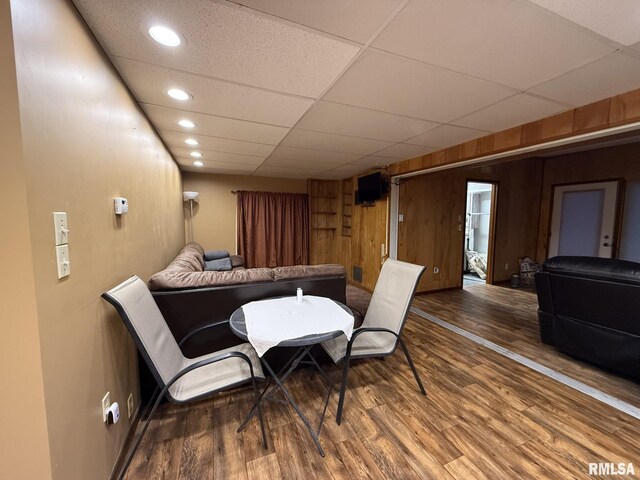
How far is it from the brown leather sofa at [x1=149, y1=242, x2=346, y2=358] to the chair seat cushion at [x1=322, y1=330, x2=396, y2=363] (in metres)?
0.55

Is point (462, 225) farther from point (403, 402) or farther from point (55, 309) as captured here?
point (55, 309)

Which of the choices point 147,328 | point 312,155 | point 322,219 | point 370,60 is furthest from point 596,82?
point 322,219

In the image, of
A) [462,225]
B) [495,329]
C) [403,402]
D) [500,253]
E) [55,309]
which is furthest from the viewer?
[500,253]

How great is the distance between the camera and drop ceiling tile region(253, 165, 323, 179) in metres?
4.62

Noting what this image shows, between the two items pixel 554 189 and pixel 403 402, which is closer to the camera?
pixel 403 402

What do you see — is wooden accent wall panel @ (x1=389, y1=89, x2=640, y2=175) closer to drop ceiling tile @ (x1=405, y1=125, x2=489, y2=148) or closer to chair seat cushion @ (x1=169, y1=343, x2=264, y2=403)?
drop ceiling tile @ (x1=405, y1=125, x2=489, y2=148)

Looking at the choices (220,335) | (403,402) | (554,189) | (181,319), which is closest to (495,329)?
(403,402)

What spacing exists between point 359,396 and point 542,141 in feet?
8.88

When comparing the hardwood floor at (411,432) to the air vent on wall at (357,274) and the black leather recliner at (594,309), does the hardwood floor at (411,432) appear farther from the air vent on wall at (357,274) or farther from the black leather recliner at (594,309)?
the air vent on wall at (357,274)

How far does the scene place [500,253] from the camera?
16.9 feet

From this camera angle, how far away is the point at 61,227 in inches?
36.7

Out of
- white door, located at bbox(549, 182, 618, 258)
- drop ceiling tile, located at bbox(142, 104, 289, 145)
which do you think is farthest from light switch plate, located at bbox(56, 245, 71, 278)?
white door, located at bbox(549, 182, 618, 258)

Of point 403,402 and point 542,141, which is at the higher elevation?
point 542,141

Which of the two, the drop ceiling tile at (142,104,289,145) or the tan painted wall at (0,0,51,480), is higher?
the drop ceiling tile at (142,104,289,145)
